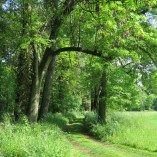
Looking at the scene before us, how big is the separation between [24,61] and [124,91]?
843cm

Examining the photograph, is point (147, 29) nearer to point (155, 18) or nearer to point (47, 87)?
point (155, 18)

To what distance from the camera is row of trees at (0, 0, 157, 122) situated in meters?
13.3

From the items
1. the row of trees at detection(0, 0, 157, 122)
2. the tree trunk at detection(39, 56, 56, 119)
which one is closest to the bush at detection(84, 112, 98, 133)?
the row of trees at detection(0, 0, 157, 122)

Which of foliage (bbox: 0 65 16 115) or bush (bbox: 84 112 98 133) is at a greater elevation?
foliage (bbox: 0 65 16 115)

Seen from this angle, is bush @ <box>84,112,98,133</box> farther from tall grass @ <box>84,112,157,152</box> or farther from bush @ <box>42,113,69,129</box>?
bush @ <box>42,113,69,129</box>

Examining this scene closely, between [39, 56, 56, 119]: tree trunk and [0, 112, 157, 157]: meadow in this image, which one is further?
[39, 56, 56, 119]: tree trunk

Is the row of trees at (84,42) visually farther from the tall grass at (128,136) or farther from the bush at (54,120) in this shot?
the tall grass at (128,136)

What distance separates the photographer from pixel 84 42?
1628 centimetres

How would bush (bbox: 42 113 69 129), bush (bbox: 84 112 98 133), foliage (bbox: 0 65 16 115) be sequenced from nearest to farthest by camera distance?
1. bush (bbox: 42 113 69 129)
2. bush (bbox: 84 112 98 133)
3. foliage (bbox: 0 65 16 115)

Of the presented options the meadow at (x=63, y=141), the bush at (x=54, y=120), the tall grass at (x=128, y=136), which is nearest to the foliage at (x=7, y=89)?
the bush at (x=54, y=120)

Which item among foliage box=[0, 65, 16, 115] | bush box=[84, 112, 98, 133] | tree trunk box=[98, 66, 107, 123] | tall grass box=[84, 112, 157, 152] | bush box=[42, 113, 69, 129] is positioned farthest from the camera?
foliage box=[0, 65, 16, 115]

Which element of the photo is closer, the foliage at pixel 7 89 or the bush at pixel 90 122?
the bush at pixel 90 122

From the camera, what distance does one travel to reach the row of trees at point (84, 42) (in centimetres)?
1334

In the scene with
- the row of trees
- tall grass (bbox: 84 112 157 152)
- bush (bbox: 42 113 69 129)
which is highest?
the row of trees
